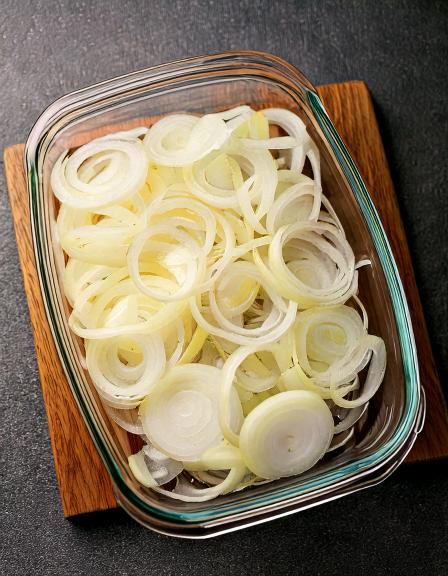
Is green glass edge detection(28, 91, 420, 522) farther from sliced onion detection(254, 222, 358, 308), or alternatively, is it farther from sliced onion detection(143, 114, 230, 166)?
sliced onion detection(143, 114, 230, 166)

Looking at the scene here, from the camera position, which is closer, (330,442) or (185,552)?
(330,442)

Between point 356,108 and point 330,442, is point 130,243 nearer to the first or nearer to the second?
point 330,442

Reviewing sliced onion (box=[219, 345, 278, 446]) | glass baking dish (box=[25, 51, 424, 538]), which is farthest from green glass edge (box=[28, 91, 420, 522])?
sliced onion (box=[219, 345, 278, 446])

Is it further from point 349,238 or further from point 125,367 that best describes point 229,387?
point 349,238

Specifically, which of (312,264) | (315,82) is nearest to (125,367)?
(312,264)

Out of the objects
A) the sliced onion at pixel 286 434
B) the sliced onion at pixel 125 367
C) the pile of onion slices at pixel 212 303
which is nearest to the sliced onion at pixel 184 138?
the pile of onion slices at pixel 212 303

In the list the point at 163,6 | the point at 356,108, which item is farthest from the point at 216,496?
the point at 163,6
